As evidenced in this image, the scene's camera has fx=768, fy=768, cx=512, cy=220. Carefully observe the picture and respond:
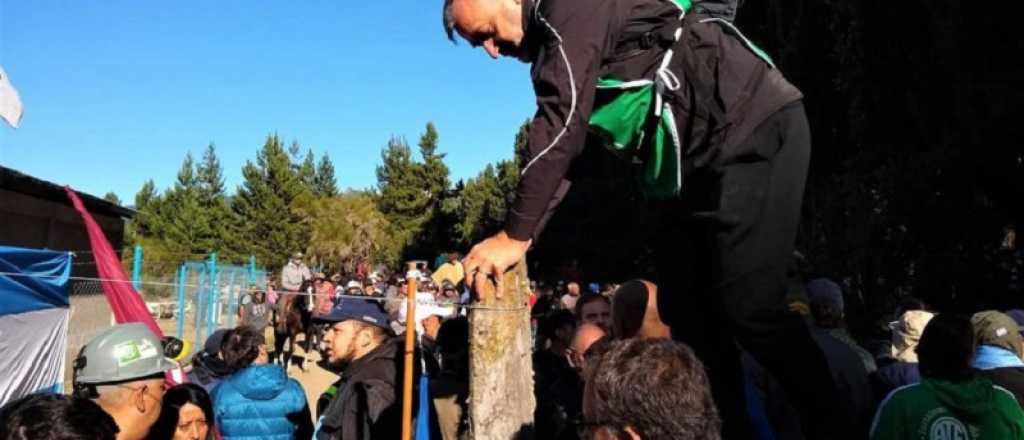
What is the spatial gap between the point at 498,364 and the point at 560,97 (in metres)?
1.03

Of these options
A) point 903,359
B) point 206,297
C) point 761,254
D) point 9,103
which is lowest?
point 903,359

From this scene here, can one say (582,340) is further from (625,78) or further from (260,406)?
(625,78)

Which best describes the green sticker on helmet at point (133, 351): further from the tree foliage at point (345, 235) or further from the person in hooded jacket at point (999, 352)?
the tree foliage at point (345, 235)

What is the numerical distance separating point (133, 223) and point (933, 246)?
5168 centimetres

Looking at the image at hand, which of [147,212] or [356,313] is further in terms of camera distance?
[147,212]

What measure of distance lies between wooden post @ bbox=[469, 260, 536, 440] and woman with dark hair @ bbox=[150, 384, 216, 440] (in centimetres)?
179

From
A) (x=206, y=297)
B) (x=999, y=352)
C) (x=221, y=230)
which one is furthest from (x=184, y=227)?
(x=999, y=352)

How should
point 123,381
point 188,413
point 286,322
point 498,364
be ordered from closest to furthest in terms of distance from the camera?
point 498,364 → point 123,381 → point 188,413 → point 286,322

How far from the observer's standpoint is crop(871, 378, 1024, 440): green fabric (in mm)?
3338

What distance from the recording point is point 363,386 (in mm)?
4477

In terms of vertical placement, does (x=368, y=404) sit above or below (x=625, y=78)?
below

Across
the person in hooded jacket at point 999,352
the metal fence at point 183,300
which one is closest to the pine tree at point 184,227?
the metal fence at point 183,300

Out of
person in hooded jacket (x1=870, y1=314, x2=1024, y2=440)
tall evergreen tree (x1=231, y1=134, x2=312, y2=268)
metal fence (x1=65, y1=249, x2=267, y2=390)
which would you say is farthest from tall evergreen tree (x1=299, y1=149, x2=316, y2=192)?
person in hooded jacket (x1=870, y1=314, x2=1024, y2=440)

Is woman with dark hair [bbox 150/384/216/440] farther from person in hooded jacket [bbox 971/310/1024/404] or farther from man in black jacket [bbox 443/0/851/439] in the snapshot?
person in hooded jacket [bbox 971/310/1024/404]
